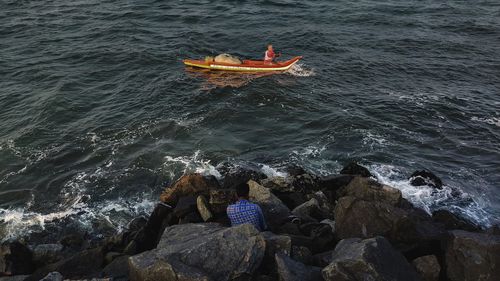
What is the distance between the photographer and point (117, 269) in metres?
10.6

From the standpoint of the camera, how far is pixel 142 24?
1329 inches

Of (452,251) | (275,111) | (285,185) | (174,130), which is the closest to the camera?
(452,251)

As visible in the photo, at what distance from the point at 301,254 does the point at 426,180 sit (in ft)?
28.0

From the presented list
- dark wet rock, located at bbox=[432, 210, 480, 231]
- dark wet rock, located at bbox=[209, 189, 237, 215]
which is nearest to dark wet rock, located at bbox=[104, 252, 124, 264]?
dark wet rock, located at bbox=[209, 189, 237, 215]

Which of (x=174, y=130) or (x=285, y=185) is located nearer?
(x=285, y=185)

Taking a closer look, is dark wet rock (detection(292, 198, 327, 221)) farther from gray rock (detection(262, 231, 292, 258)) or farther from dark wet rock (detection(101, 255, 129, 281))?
dark wet rock (detection(101, 255, 129, 281))

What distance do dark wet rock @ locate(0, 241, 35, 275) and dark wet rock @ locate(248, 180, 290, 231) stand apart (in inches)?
238

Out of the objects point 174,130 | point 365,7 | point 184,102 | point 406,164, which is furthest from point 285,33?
point 406,164

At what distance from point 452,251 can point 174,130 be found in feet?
44.9

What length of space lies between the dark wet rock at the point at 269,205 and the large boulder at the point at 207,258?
2843 millimetres

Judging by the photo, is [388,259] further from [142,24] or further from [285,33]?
[142,24]

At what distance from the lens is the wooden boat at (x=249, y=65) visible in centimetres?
2600

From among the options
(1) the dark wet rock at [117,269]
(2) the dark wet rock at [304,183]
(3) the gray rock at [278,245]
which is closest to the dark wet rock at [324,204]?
(2) the dark wet rock at [304,183]

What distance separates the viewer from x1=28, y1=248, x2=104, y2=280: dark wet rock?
435 inches
